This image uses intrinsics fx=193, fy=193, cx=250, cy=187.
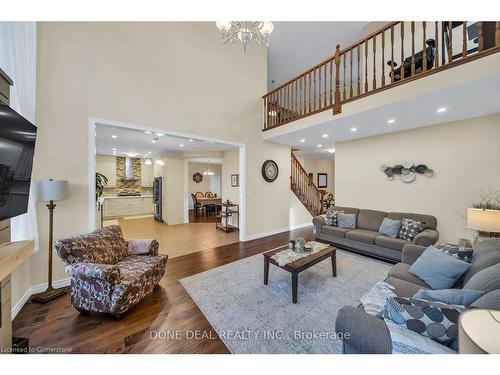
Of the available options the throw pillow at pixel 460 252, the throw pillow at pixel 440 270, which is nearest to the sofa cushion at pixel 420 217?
the throw pillow at pixel 460 252

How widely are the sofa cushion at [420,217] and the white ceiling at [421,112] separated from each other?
1709 millimetres

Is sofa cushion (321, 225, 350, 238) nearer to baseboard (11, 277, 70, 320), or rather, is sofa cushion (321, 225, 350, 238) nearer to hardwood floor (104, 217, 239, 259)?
hardwood floor (104, 217, 239, 259)

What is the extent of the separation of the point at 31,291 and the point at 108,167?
6560mm

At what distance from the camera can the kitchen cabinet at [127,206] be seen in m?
7.52

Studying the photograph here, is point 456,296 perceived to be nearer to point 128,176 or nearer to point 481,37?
point 481,37

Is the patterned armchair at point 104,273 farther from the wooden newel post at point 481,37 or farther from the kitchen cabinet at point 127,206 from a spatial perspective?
the kitchen cabinet at point 127,206

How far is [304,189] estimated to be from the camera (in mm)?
6406

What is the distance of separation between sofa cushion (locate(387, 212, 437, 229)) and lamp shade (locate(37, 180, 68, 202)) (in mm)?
5322

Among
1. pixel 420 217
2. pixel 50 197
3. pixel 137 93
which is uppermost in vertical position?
pixel 137 93

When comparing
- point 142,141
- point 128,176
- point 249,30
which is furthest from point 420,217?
point 128,176

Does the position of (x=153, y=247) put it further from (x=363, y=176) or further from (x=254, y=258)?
(x=363, y=176)

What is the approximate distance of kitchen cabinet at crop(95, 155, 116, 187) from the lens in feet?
25.0
